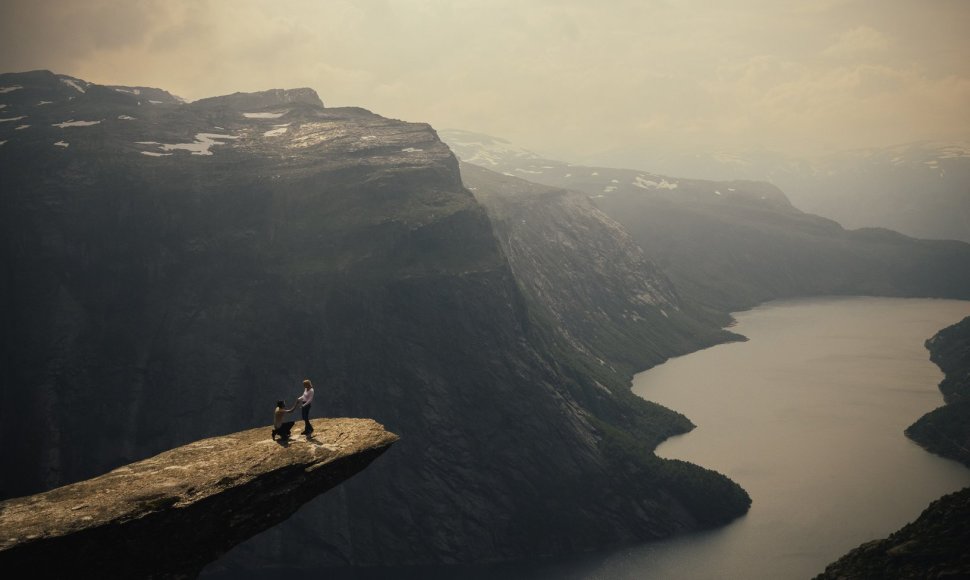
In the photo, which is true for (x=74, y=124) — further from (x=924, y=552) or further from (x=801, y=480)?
(x=924, y=552)

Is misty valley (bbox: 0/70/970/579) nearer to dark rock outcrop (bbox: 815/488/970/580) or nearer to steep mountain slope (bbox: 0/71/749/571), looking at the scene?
steep mountain slope (bbox: 0/71/749/571)

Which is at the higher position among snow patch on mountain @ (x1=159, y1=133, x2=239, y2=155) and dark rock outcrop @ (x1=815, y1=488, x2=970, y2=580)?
snow patch on mountain @ (x1=159, y1=133, x2=239, y2=155)

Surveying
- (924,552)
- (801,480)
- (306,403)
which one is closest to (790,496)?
(801,480)

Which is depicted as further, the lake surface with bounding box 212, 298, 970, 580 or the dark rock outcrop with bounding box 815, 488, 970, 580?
the lake surface with bounding box 212, 298, 970, 580

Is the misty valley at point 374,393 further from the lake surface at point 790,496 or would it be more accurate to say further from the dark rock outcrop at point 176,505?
the dark rock outcrop at point 176,505

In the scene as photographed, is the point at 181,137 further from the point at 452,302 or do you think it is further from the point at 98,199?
the point at 452,302

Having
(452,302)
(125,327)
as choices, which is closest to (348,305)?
(452,302)

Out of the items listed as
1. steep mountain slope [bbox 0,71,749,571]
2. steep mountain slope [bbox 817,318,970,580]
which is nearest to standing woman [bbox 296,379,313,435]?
steep mountain slope [bbox 817,318,970,580]
